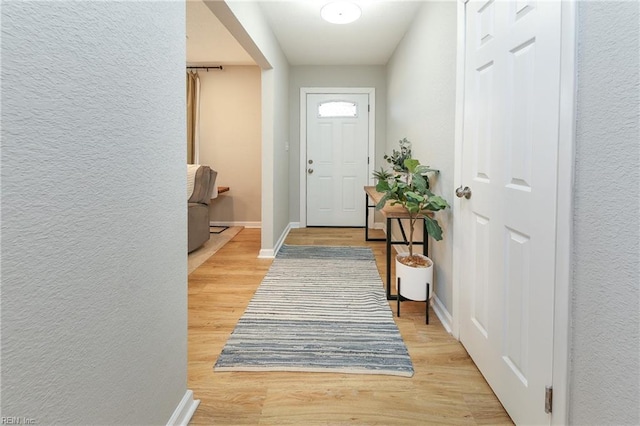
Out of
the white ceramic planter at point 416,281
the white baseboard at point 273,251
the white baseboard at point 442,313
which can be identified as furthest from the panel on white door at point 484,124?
the white baseboard at point 273,251

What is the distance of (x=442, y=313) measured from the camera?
254cm

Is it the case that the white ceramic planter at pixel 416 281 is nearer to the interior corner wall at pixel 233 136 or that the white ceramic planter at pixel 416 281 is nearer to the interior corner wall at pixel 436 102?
the interior corner wall at pixel 436 102

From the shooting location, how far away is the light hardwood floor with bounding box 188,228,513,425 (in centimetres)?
158

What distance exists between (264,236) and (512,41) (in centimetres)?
314

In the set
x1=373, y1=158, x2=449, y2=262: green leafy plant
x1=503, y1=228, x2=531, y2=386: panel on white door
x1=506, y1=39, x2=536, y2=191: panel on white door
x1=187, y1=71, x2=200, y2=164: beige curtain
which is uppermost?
x1=187, y1=71, x2=200, y2=164: beige curtain

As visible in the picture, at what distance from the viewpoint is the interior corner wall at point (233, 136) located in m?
6.00

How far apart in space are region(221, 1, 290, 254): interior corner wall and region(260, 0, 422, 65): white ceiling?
0.57 feet

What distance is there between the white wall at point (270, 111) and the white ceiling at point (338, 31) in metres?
0.17

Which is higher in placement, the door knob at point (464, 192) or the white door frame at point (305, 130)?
the white door frame at point (305, 130)

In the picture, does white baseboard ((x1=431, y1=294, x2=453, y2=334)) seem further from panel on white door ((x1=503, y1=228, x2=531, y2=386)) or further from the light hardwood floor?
panel on white door ((x1=503, y1=228, x2=531, y2=386))

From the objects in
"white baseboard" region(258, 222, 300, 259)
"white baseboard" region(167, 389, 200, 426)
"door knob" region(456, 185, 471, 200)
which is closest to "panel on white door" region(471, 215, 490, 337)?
"door knob" region(456, 185, 471, 200)

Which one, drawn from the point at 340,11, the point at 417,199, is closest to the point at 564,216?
the point at 417,199

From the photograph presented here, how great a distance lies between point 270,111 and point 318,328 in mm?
2537

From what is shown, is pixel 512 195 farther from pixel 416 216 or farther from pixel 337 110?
pixel 337 110
